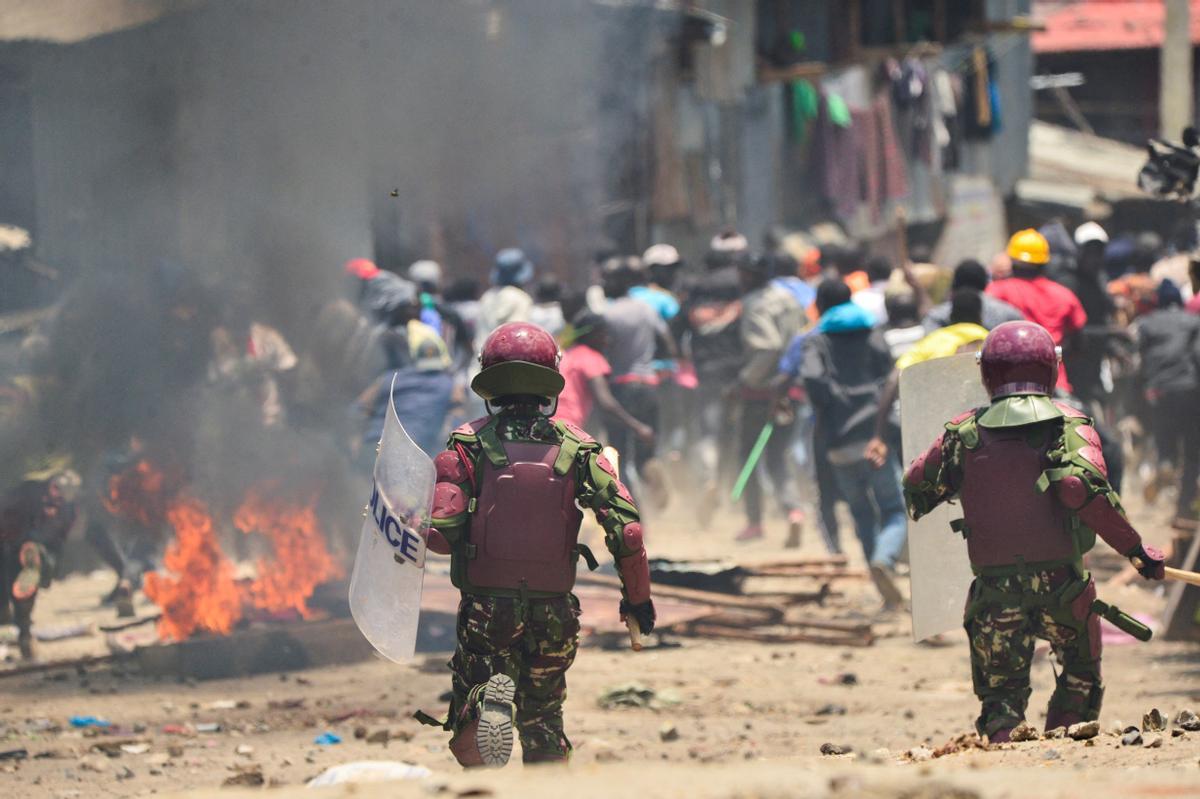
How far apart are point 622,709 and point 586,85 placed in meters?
8.62

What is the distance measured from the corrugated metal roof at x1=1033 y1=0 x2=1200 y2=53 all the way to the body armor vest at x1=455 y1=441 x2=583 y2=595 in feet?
94.8

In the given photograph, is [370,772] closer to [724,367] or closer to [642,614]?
[642,614]

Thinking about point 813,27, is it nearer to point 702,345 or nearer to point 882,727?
point 702,345

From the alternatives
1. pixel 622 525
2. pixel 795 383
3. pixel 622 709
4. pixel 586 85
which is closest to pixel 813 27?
pixel 586 85

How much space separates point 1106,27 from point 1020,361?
98.4 ft

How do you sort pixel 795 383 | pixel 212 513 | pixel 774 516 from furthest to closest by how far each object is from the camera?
pixel 774 516, pixel 795 383, pixel 212 513

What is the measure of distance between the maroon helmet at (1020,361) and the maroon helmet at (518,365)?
1374 millimetres

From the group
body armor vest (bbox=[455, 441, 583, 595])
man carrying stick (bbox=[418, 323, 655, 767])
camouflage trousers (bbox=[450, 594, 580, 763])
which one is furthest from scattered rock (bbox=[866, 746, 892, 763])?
body armor vest (bbox=[455, 441, 583, 595])

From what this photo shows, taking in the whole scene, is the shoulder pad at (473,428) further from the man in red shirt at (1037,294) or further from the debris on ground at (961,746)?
the man in red shirt at (1037,294)

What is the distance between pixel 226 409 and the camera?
11.0 metres

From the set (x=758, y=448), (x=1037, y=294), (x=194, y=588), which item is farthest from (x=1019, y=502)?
(x=758, y=448)

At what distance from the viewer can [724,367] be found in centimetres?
1240

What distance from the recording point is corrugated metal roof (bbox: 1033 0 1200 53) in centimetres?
3238

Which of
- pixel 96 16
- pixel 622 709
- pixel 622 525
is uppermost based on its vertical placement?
pixel 96 16
